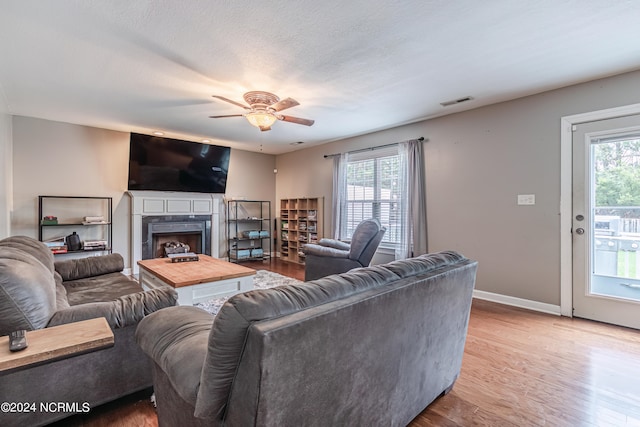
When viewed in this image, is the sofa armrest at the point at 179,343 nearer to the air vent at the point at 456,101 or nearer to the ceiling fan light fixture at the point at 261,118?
the ceiling fan light fixture at the point at 261,118

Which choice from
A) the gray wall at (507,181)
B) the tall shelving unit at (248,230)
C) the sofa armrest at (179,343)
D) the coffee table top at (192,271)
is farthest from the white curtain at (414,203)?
the sofa armrest at (179,343)

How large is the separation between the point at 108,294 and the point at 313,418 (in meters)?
2.20

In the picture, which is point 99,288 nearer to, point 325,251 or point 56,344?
point 56,344

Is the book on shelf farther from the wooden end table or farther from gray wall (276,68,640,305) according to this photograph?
gray wall (276,68,640,305)

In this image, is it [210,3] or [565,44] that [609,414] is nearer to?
[565,44]

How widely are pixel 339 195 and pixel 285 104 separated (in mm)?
2630

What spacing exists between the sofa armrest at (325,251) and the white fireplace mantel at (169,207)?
8.42ft

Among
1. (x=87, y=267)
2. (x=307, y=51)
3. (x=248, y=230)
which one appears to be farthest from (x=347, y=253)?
(x=248, y=230)

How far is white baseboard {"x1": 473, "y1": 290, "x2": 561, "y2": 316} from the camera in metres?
3.24

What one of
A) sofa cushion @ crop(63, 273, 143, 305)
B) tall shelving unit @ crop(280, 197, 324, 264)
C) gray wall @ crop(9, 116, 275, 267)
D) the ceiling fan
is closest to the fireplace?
gray wall @ crop(9, 116, 275, 267)

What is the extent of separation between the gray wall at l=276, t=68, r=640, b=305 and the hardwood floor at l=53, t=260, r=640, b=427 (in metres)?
0.72

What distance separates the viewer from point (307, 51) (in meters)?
2.46

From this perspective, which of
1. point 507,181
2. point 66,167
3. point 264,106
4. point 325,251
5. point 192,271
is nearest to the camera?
point 192,271

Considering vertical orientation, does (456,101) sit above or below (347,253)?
above
